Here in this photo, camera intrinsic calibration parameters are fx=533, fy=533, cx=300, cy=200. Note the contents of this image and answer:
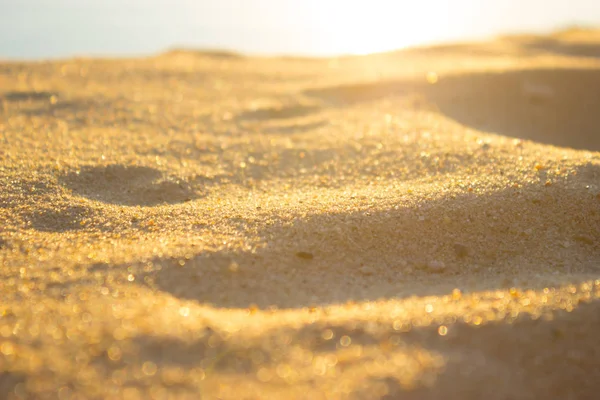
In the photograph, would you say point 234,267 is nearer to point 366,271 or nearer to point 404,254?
point 366,271

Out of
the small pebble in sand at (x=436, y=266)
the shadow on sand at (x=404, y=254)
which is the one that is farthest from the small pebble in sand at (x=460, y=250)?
the small pebble in sand at (x=436, y=266)

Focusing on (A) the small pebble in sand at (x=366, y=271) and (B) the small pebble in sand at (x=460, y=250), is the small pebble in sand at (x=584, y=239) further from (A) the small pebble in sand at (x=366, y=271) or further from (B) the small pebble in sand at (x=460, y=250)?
(A) the small pebble in sand at (x=366, y=271)

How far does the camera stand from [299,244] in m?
3.13

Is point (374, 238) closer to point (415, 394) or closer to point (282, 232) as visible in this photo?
point (282, 232)

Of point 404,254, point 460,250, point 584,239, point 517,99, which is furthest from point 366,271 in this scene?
point 517,99

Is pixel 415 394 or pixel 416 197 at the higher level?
pixel 416 197

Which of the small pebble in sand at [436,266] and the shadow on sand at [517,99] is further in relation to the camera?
the shadow on sand at [517,99]

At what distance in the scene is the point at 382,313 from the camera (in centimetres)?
251

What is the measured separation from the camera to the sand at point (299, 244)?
2.15m

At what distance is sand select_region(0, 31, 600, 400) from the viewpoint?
2.15 metres

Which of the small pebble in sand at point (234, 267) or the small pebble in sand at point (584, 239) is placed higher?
the small pebble in sand at point (234, 267)

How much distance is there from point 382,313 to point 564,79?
509 centimetres

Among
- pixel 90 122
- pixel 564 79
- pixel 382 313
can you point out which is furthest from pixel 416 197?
pixel 564 79

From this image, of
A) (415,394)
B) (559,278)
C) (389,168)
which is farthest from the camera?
(389,168)
